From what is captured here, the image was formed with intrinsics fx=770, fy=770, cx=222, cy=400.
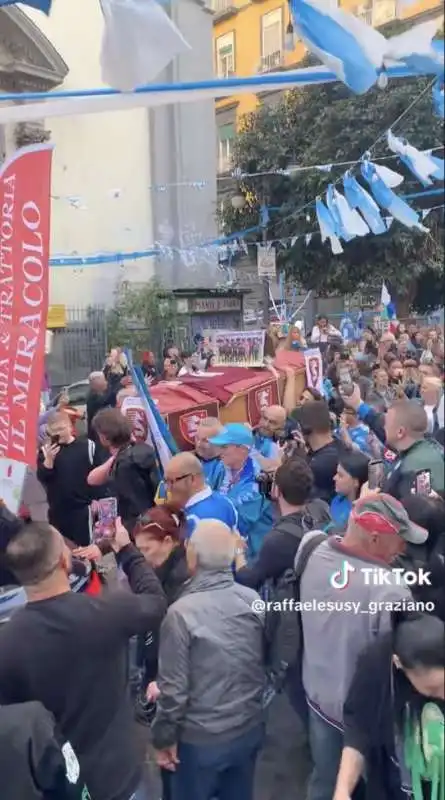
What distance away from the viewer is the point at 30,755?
2189mm

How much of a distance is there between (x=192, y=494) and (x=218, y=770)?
1364 mm

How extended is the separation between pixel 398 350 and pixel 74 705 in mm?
2464

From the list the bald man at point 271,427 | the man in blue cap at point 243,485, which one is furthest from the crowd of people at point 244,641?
the bald man at point 271,427

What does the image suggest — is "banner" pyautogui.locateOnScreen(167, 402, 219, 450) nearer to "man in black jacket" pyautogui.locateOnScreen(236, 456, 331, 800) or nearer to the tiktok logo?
"man in black jacket" pyautogui.locateOnScreen(236, 456, 331, 800)

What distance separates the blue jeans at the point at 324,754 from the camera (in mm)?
2820

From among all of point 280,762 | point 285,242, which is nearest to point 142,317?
point 285,242

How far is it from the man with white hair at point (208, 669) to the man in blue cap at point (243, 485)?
67.6 inches

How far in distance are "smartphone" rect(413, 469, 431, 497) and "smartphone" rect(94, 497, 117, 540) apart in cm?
125

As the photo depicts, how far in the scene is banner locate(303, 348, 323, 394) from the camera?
6.57m

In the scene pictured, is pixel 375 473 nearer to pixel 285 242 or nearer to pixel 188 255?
pixel 285 242

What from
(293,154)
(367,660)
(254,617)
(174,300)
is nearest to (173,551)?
(254,617)

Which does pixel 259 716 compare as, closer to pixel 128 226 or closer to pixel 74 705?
pixel 74 705

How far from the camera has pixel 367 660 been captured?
230 cm

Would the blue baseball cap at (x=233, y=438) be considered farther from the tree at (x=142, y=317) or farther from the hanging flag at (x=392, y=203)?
the tree at (x=142, y=317)
